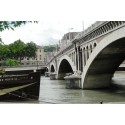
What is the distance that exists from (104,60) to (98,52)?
135 cm

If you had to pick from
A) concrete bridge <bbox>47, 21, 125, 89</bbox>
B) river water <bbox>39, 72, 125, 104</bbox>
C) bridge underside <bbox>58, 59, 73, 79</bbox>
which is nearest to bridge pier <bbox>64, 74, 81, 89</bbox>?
concrete bridge <bbox>47, 21, 125, 89</bbox>

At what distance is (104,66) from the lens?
13758 millimetres

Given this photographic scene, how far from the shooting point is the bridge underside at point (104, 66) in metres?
11.7

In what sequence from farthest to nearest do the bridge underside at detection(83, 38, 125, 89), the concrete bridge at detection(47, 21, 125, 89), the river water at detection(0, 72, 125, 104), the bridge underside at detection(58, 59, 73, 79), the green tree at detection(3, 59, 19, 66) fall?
1. the bridge underside at detection(58, 59, 73, 79)
2. the bridge underside at detection(83, 38, 125, 89)
3. the concrete bridge at detection(47, 21, 125, 89)
4. the river water at detection(0, 72, 125, 104)
5. the green tree at detection(3, 59, 19, 66)

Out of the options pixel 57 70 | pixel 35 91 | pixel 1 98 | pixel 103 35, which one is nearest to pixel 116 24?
pixel 103 35

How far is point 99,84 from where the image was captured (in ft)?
48.0

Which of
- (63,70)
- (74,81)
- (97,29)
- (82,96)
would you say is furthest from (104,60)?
(63,70)

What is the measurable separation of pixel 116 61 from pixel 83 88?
2.05 metres

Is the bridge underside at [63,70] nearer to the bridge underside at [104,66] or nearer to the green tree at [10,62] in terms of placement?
the bridge underside at [104,66]

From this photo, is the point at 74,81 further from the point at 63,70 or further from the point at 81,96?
the point at 63,70

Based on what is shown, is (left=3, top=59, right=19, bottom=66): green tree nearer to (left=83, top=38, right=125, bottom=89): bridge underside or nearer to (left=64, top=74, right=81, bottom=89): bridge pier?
(left=83, top=38, right=125, bottom=89): bridge underside

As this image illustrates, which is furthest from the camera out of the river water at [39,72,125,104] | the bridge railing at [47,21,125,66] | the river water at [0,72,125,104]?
the bridge railing at [47,21,125,66]

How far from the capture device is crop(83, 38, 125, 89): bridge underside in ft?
38.4

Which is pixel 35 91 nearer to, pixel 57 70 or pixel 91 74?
pixel 91 74
